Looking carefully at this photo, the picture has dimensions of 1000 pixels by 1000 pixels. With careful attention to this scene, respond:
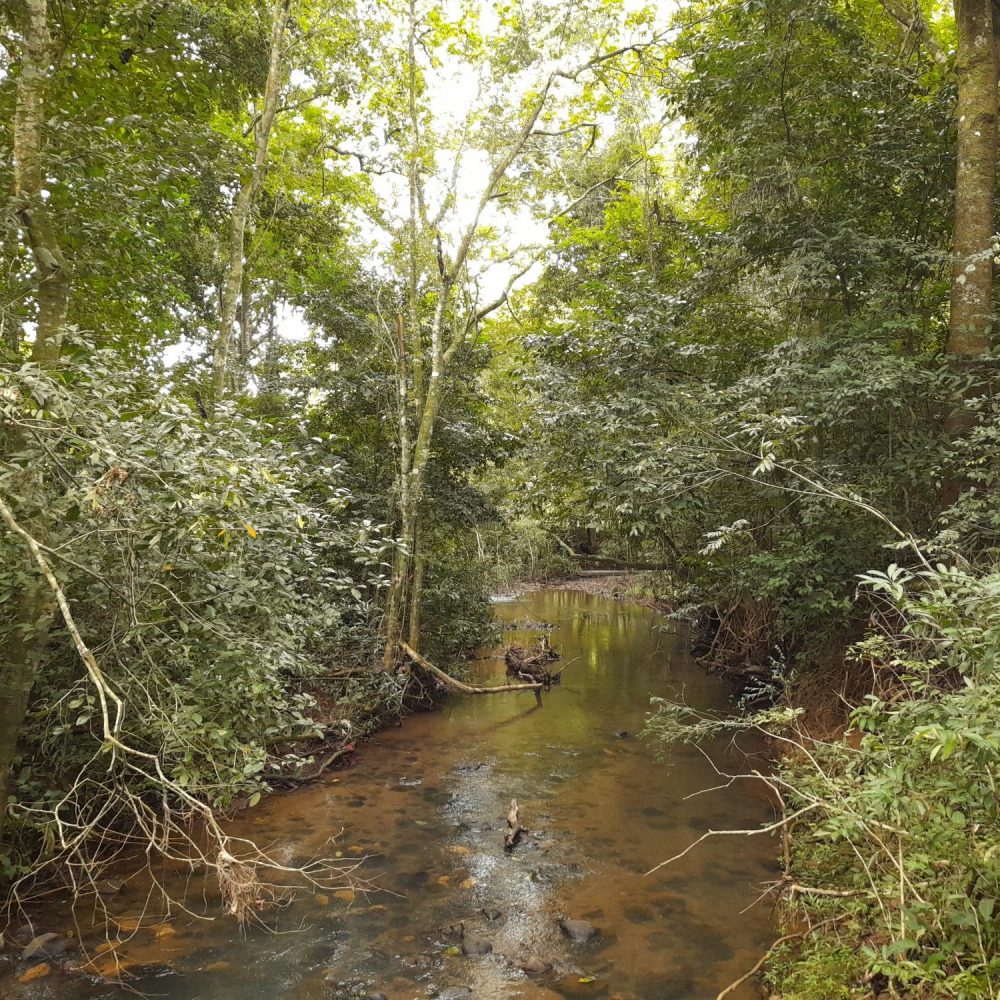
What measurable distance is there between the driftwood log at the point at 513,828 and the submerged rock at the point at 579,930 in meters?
1.42

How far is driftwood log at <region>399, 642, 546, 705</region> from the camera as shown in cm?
1070

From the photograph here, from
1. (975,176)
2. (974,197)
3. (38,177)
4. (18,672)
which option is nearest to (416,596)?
(18,672)

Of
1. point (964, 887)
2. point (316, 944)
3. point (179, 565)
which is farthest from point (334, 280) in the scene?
point (964, 887)

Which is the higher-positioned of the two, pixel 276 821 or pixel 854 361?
pixel 854 361

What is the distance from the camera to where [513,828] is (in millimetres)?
6770

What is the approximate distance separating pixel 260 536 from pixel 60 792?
240 centimetres

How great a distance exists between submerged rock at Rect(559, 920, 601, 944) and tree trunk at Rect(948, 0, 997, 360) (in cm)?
682

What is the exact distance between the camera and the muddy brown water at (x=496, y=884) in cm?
451

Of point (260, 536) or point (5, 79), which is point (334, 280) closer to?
point (5, 79)

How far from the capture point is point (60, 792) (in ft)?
15.6

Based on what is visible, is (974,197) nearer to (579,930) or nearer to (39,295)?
(579,930)

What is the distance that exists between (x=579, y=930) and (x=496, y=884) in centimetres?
100

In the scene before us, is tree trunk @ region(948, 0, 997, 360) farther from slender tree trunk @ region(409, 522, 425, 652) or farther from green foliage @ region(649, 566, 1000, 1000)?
slender tree trunk @ region(409, 522, 425, 652)

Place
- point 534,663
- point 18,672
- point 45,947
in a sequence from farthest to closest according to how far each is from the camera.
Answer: point 534,663 < point 45,947 < point 18,672
